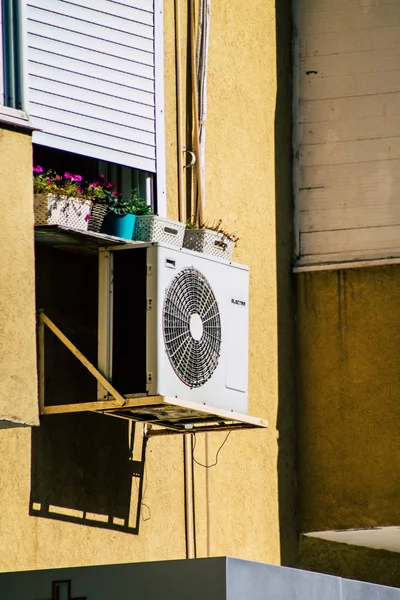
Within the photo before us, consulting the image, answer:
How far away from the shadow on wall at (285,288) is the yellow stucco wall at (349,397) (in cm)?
10

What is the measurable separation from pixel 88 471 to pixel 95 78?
243cm

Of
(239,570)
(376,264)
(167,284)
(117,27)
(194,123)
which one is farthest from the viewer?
(376,264)

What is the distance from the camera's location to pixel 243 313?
10000mm

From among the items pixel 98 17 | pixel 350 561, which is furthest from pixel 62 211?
pixel 350 561

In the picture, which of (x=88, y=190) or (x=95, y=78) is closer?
(x=88, y=190)

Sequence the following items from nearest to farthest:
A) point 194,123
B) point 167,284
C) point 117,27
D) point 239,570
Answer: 1. point 239,570
2. point 167,284
3. point 117,27
4. point 194,123

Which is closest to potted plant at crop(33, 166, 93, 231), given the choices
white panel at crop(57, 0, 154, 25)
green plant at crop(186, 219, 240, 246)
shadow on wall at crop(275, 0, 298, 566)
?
green plant at crop(186, 219, 240, 246)

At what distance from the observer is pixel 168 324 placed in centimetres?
925

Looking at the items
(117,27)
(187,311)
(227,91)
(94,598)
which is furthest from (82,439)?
(227,91)

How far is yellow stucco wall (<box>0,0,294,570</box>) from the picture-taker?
1030cm

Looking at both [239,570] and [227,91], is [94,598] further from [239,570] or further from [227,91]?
[227,91]

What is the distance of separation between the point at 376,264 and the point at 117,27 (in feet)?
10.2

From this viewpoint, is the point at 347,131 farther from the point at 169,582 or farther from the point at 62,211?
the point at 169,582

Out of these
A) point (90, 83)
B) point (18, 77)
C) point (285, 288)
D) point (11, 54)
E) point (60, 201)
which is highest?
point (90, 83)
